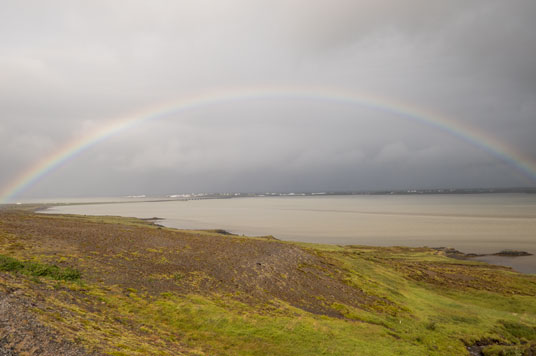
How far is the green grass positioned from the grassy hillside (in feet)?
0.25

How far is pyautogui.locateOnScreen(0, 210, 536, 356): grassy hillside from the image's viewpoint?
16234 mm

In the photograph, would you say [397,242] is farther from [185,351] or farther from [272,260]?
[185,351]

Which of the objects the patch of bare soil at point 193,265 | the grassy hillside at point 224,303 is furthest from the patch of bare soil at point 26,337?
the patch of bare soil at point 193,265

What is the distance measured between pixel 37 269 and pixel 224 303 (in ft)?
48.6

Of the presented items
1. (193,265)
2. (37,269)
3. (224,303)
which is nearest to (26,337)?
(37,269)

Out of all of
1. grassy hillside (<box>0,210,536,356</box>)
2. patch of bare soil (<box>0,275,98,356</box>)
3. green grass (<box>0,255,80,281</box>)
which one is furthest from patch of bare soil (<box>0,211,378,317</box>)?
Result: patch of bare soil (<box>0,275,98,356</box>)

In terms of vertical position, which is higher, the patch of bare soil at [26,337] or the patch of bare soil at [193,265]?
the patch of bare soil at [26,337]

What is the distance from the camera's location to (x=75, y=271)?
2406 centimetres

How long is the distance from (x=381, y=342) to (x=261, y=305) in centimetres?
974

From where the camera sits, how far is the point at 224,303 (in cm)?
2378

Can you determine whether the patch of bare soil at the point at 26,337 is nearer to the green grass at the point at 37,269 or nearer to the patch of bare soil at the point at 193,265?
the green grass at the point at 37,269

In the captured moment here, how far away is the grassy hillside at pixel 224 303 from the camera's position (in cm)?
1623

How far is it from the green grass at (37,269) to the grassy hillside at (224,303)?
7 cm

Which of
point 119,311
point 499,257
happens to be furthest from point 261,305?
point 499,257
